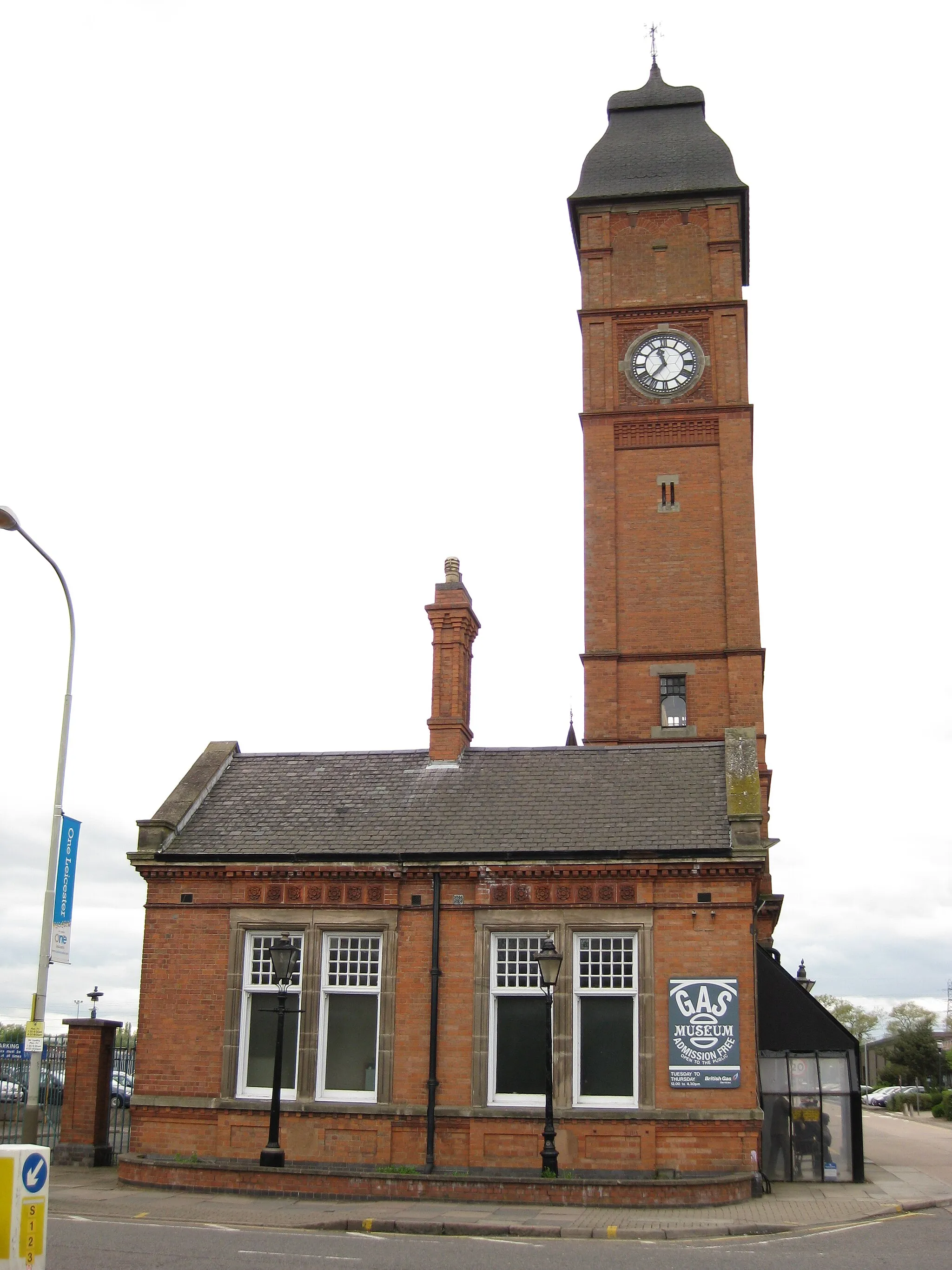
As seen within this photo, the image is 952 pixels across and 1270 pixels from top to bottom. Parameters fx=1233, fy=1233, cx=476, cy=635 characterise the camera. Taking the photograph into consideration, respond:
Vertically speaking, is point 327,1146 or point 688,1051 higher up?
point 688,1051

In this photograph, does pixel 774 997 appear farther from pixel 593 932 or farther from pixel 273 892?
pixel 273 892

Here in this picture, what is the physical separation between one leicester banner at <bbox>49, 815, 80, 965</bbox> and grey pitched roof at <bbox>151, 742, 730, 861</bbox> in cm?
454

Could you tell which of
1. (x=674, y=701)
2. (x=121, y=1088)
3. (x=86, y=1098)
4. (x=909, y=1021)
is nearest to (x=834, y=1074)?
(x=674, y=701)

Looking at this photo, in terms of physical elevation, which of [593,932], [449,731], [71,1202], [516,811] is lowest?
[71,1202]

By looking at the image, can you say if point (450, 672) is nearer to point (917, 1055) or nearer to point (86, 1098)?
point (86, 1098)

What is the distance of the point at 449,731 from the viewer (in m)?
25.0

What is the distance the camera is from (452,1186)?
1755cm

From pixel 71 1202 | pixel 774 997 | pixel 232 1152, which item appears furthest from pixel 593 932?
pixel 71 1202

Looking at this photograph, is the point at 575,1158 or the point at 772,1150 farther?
the point at 772,1150

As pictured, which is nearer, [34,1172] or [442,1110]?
[34,1172]

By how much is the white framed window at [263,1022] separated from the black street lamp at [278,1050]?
49.9 inches

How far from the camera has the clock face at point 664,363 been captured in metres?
36.1

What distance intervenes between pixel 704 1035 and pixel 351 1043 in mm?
6071

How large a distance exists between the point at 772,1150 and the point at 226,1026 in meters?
10.4
